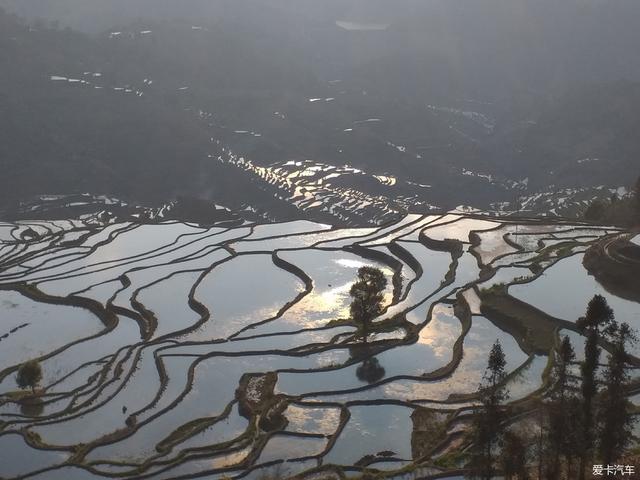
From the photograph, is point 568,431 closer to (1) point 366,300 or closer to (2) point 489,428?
(2) point 489,428

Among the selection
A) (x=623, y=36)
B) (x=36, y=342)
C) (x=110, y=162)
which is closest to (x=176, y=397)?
(x=36, y=342)

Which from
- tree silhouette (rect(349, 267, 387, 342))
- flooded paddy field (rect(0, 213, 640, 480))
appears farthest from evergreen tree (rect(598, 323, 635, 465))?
tree silhouette (rect(349, 267, 387, 342))

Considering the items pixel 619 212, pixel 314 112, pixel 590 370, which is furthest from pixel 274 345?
pixel 314 112

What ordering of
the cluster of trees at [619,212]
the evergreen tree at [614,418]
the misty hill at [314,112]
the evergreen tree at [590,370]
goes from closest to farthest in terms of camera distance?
the evergreen tree at [614,418], the evergreen tree at [590,370], the cluster of trees at [619,212], the misty hill at [314,112]

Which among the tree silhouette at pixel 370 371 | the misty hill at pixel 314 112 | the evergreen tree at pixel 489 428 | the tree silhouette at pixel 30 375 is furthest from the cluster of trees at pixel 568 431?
the misty hill at pixel 314 112

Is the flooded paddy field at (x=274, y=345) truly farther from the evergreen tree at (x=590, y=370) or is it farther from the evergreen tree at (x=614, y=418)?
the evergreen tree at (x=614, y=418)

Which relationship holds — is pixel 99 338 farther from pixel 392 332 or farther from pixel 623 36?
pixel 623 36
